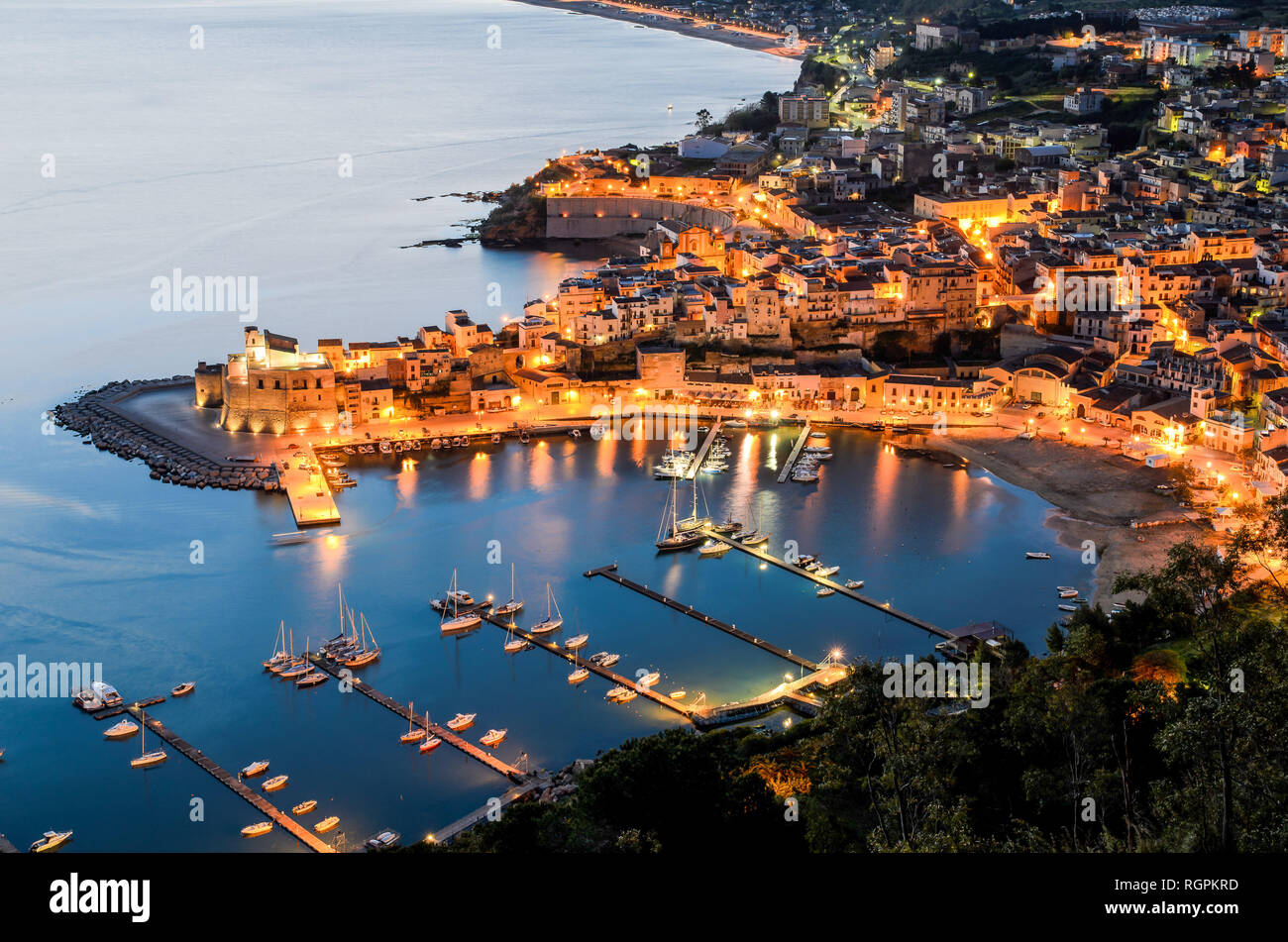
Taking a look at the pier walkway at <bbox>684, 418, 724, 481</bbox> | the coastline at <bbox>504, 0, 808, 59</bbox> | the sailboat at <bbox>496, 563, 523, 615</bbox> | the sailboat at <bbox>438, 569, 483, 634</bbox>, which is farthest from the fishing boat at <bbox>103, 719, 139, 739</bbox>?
the coastline at <bbox>504, 0, 808, 59</bbox>

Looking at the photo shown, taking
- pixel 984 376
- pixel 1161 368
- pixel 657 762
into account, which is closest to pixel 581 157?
pixel 984 376

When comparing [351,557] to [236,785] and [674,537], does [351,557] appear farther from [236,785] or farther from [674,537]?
[236,785]

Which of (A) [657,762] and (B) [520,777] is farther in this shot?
(B) [520,777]

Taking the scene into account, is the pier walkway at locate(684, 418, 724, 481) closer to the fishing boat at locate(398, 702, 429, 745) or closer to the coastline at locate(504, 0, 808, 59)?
the fishing boat at locate(398, 702, 429, 745)

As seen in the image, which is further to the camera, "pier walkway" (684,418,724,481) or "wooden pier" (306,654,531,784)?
"pier walkway" (684,418,724,481)

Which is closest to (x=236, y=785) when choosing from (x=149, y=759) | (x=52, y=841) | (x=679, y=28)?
(x=149, y=759)

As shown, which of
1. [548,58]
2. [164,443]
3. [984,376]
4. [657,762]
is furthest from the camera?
[548,58]
